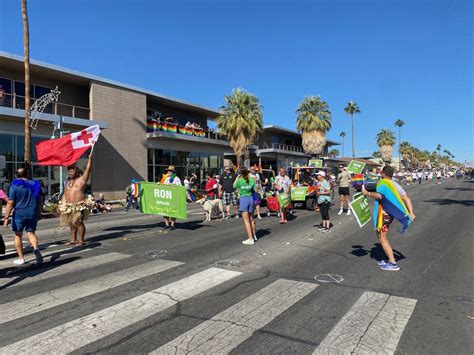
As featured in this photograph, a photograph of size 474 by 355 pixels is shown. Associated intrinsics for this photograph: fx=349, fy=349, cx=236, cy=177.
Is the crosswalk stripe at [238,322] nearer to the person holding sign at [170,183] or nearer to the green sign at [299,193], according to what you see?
the person holding sign at [170,183]

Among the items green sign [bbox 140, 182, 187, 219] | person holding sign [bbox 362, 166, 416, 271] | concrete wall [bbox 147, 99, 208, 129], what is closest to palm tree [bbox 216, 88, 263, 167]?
concrete wall [bbox 147, 99, 208, 129]

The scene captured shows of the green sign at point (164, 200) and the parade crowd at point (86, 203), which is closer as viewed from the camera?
the parade crowd at point (86, 203)

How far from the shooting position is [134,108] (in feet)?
83.3

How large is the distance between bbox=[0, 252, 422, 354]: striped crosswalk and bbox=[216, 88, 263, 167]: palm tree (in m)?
24.4

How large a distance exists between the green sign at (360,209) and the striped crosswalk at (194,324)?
79.1 inches

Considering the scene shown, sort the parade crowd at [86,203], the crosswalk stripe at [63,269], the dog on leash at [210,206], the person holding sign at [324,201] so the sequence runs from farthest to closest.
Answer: the dog on leash at [210,206], the person holding sign at [324,201], the parade crowd at [86,203], the crosswalk stripe at [63,269]

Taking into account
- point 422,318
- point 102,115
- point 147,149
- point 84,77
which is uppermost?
point 84,77

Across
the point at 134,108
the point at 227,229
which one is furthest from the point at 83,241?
the point at 134,108

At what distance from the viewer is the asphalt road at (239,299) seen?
10.9 feet

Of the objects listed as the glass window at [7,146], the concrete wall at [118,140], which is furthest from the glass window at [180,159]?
the glass window at [7,146]

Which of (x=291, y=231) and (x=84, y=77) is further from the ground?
(x=84, y=77)

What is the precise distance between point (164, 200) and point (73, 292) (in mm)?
5252

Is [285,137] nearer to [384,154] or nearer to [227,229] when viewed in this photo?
[384,154]

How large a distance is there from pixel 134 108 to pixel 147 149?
3190 mm
